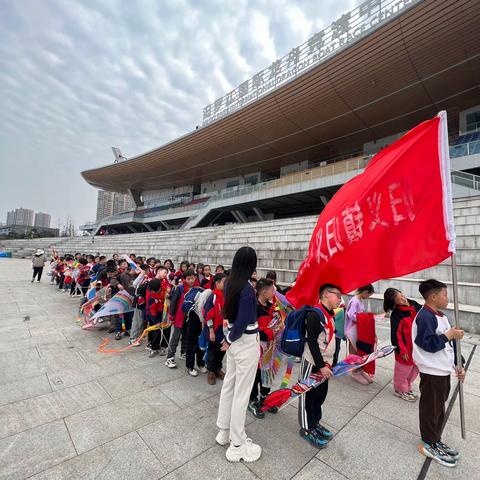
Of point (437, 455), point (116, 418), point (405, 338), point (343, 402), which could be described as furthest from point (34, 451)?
point (405, 338)

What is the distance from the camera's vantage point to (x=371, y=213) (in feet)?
7.74

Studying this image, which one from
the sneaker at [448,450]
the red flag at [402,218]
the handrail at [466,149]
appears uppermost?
the handrail at [466,149]

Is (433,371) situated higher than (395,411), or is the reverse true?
(433,371)

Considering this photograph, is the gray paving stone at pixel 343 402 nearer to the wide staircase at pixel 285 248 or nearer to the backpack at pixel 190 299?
the backpack at pixel 190 299

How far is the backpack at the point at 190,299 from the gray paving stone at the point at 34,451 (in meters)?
1.83

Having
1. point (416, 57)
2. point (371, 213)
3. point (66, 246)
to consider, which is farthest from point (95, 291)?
point (66, 246)

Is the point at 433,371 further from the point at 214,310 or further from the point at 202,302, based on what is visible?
the point at 202,302

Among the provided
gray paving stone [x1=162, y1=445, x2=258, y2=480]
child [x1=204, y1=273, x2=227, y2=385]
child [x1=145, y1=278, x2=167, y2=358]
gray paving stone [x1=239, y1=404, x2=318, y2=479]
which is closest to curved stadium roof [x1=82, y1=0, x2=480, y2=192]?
child [x1=204, y1=273, x2=227, y2=385]

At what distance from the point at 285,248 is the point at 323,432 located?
8.91 m

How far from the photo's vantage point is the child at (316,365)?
230cm

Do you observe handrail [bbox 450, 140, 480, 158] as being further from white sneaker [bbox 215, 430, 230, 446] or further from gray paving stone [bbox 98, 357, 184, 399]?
white sneaker [bbox 215, 430, 230, 446]

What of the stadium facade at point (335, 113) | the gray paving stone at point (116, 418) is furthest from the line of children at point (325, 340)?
the stadium facade at point (335, 113)

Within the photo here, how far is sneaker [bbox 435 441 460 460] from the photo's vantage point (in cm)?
216

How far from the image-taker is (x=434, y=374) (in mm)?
2219
